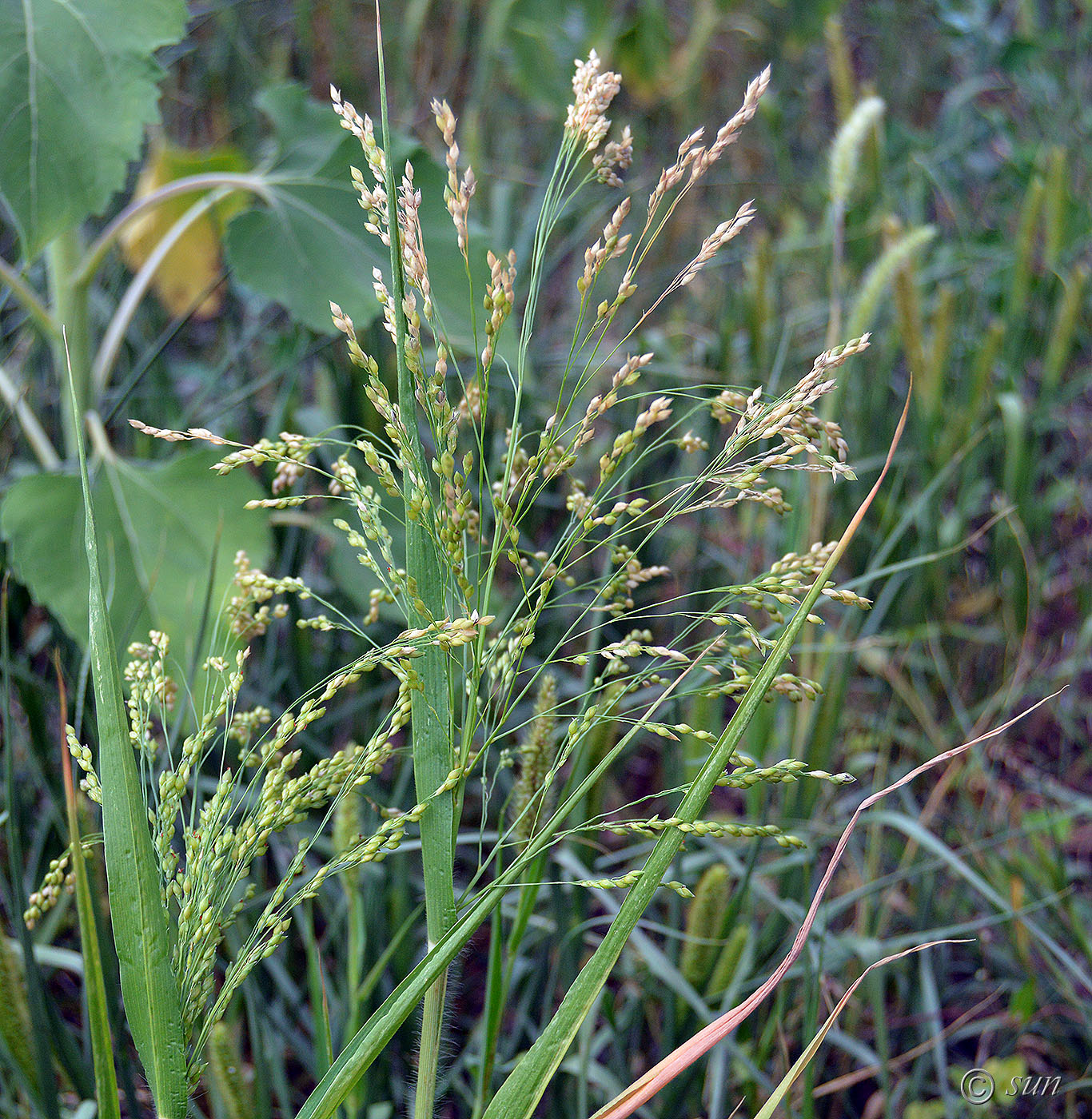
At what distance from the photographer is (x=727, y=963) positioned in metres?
0.72

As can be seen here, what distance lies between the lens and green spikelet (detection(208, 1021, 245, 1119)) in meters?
0.52

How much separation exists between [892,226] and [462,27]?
1492 millimetres

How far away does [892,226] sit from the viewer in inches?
40.1

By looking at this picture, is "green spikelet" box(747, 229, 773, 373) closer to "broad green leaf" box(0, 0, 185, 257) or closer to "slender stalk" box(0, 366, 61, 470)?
"broad green leaf" box(0, 0, 185, 257)

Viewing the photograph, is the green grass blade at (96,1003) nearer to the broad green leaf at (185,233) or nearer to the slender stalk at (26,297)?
the slender stalk at (26,297)

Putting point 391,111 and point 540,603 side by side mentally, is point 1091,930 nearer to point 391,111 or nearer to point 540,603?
point 540,603

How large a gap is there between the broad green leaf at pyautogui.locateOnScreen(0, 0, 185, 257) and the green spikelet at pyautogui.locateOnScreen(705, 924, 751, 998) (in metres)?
0.74

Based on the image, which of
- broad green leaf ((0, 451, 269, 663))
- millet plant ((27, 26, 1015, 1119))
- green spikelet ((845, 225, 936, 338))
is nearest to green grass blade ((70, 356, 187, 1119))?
millet plant ((27, 26, 1015, 1119))

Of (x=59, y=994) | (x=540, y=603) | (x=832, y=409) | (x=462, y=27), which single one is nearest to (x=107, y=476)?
(x=59, y=994)

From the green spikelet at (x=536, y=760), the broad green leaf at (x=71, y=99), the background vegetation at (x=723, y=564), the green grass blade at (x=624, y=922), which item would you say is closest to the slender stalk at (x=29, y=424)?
the background vegetation at (x=723, y=564)

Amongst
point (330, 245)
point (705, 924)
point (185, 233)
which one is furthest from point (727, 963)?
point (185, 233)

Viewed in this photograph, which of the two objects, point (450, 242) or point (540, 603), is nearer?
point (540, 603)

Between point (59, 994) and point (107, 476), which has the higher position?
point (107, 476)

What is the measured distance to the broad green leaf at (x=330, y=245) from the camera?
88 centimetres
